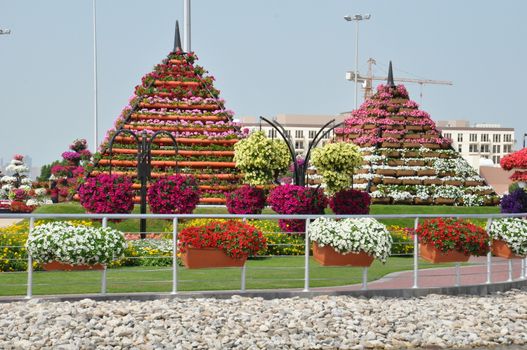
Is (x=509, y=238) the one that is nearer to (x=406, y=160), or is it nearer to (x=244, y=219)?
(x=244, y=219)

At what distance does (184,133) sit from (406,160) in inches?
464

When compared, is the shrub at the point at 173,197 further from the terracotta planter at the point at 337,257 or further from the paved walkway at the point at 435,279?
the terracotta planter at the point at 337,257

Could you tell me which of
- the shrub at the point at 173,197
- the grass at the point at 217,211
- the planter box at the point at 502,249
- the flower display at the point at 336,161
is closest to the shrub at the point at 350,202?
the flower display at the point at 336,161

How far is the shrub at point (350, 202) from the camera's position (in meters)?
33.4

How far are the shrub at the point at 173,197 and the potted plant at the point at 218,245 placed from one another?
45.8ft

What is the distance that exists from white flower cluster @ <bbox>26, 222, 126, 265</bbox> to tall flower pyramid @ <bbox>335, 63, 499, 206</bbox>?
32415mm

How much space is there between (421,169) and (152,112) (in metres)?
13.4

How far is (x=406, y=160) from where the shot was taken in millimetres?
52281

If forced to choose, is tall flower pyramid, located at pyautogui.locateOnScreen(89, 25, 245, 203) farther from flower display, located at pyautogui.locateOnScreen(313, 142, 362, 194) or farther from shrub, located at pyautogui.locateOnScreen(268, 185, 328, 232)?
shrub, located at pyautogui.locateOnScreen(268, 185, 328, 232)

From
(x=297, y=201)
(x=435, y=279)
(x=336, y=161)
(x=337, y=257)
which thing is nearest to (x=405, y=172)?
(x=336, y=161)

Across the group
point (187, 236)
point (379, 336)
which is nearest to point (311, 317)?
point (379, 336)

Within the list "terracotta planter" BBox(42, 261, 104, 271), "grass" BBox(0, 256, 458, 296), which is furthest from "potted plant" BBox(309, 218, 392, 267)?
"terracotta planter" BBox(42, 261, 104, 271)

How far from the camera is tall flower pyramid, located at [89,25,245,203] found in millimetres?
45938

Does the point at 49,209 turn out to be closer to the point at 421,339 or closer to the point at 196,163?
the point at 196,163
